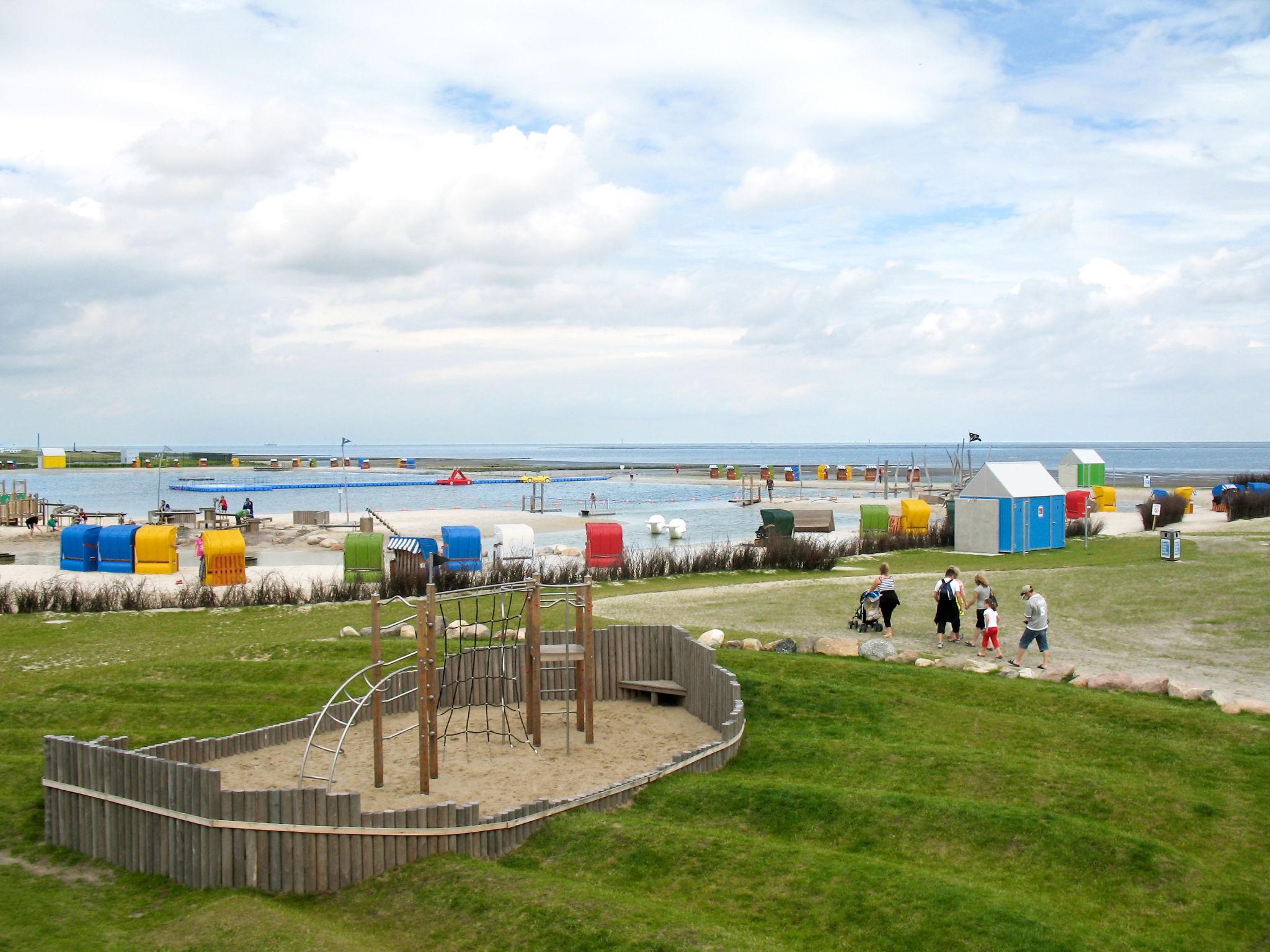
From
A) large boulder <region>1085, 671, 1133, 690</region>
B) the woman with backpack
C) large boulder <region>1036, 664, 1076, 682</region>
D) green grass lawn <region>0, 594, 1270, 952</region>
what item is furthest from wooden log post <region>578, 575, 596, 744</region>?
the woman with backpack

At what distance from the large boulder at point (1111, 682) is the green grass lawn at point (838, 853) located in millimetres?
516

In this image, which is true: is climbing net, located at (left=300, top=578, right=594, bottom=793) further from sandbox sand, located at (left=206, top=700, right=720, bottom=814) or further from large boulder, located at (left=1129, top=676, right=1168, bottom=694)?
large boulder, located at (left=1129, top=676, right=1168, bottom=694)

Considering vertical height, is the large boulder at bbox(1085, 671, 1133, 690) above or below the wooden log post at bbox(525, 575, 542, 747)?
below

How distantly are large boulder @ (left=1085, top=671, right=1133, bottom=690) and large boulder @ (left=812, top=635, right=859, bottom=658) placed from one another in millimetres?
3202

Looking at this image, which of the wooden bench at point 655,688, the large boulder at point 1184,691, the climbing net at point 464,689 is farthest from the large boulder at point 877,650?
the climbing net at point 464,689

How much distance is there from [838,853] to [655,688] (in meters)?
5.36

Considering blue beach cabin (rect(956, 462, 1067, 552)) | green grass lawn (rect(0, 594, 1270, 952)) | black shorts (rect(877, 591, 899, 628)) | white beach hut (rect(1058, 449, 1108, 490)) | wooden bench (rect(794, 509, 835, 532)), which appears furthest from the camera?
white beach hut (rect(1058, 449, 1108, 490))

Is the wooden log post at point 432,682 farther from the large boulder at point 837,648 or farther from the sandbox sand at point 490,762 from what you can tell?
the large boulder at point 837,648

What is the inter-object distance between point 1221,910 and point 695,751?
4728 mm

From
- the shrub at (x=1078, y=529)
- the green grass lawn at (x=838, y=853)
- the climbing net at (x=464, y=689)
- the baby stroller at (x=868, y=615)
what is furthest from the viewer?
the shrub at (x=1078, y=529)

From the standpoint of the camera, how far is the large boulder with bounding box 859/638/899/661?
15352 millimetres

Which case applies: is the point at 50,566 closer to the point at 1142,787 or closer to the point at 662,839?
the point at 662,839

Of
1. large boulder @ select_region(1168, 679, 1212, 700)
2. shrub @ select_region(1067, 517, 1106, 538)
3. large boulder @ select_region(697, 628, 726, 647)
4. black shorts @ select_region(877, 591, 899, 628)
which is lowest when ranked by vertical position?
large boulder @ select_region(1168, 679, 1212, 700)

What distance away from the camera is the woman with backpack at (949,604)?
1700 centimetres
